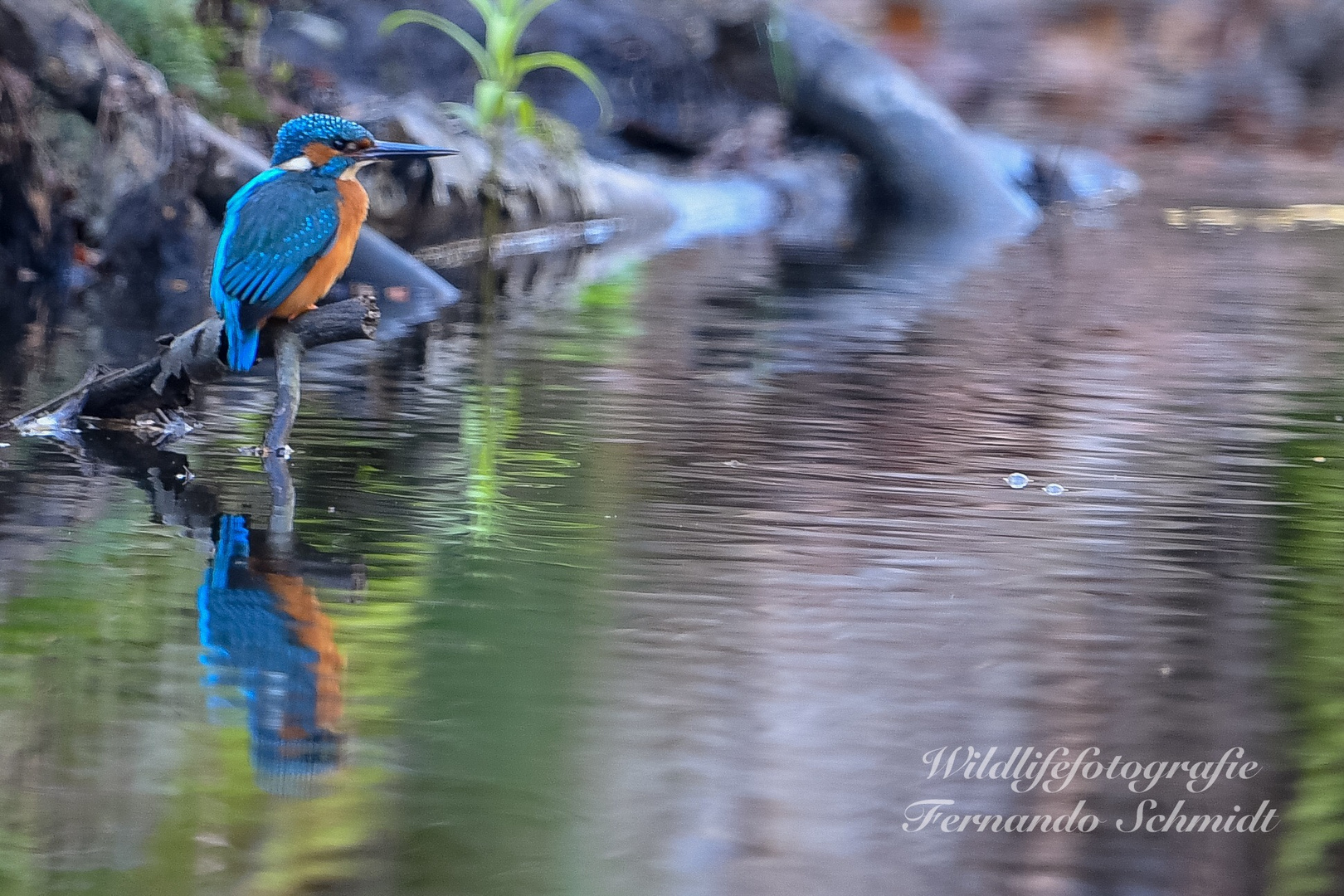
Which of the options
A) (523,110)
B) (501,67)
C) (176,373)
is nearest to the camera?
(176,373)

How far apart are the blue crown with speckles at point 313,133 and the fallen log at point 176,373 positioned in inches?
20.2

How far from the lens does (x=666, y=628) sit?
4.34 meters

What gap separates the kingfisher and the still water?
0.46 meters

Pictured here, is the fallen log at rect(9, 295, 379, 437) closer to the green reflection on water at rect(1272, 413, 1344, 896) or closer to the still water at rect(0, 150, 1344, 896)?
the still water at rect(0, 150, 1344, 896)

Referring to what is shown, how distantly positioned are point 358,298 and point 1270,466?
9.38 ft

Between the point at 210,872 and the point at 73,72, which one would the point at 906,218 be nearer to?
the point at 73,72

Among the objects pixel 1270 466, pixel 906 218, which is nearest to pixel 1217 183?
Answer: pixel 906 218

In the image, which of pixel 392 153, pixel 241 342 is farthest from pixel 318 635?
pixel 392 153

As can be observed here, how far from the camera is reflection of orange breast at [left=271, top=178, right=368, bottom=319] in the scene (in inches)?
236

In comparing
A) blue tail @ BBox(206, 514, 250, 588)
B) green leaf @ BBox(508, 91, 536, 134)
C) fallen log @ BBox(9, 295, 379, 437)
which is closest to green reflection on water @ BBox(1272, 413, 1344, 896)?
blue tail @ BBox(206, 514, 250, 588)

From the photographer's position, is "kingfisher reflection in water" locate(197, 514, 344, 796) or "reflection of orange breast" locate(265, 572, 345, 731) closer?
"kingfisher reflection in water" locate(197, 514, 344, 796)

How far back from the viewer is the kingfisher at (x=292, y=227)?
5883 mm

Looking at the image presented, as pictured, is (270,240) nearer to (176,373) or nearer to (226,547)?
(176,373)

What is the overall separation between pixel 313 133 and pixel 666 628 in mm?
2406
